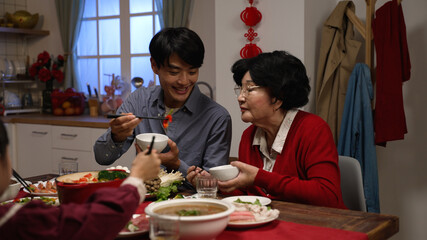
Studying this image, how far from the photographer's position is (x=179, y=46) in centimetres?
218

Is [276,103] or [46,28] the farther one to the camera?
[46,28]

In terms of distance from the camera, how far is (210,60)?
160 inches

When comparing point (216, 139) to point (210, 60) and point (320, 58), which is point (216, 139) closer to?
point (320, 58)

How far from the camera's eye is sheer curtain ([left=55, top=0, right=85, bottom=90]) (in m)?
4.81

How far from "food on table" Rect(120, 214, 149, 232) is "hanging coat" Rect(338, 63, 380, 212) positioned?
178 centimetres

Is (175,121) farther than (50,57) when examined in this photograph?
No

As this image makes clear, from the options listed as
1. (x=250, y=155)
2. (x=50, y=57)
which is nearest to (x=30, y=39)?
(x=50, y=57)

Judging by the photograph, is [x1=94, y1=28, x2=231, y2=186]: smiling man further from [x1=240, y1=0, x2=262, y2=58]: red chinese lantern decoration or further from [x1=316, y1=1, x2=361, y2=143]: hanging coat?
[x1=316, y1=1, x2=361, y2=143]: hanging coat

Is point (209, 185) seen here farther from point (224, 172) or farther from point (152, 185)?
point (152, 185)

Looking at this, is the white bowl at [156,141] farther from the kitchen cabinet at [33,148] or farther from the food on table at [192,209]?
the kitchen cabinet at [33,148]

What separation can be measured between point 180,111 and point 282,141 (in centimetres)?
63

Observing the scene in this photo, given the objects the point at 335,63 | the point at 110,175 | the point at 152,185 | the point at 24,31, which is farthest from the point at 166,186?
the point at 24,31

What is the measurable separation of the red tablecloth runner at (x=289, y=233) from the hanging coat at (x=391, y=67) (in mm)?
1603

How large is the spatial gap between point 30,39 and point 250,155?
12.9 ft
